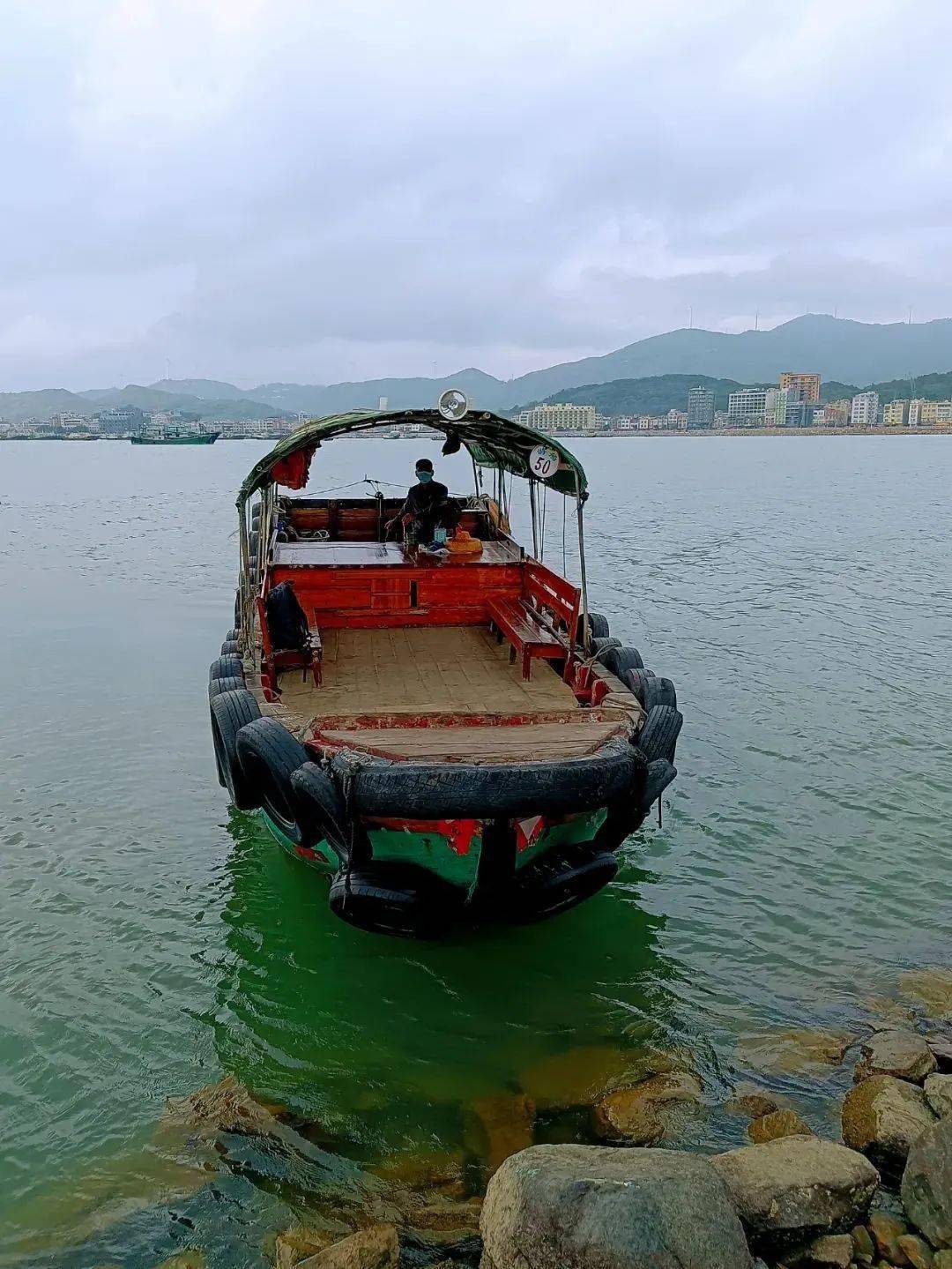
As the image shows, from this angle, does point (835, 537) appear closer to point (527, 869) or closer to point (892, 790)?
point (892, 790)

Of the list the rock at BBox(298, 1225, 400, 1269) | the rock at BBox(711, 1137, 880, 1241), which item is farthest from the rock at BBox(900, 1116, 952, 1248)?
the rock at BBox(298, 1225, 400, 1269)

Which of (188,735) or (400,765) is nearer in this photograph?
(400,765)

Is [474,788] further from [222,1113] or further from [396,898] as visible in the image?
[222,1113]

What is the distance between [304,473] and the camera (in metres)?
13.4

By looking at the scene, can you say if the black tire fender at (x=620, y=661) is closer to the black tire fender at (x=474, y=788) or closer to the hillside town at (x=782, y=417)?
the black tire fender at (x=474, y=788)

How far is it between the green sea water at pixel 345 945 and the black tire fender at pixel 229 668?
1.72 m

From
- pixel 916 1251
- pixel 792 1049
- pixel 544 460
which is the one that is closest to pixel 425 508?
pixel 544 460

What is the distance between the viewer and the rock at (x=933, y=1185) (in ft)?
14.8

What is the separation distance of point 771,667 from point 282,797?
1095 centimetres

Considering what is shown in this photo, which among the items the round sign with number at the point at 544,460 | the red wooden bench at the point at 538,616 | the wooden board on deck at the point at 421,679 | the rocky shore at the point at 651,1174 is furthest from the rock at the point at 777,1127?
the round sign with number at the point at 544,460

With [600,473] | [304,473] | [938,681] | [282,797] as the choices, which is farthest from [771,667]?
[600,473]

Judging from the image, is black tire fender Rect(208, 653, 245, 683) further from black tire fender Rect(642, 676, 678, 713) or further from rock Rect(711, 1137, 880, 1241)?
rock Rect(711, 1137, 880, 1241)

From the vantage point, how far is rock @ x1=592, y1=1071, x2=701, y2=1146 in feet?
18.0

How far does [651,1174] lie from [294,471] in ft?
32.6
